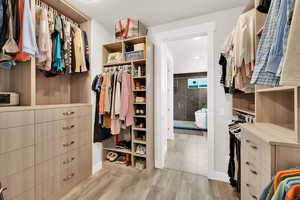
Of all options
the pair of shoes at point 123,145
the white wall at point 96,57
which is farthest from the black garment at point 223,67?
the white wall at point 96,57

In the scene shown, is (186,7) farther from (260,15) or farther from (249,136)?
(249,136)

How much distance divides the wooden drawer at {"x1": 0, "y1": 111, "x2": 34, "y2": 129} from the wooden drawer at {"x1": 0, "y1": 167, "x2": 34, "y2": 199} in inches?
17.1

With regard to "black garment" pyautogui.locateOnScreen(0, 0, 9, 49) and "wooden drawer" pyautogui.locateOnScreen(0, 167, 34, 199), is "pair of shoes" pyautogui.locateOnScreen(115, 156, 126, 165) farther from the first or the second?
"black garment" pyautogui.locateOnScreen(0, 0, 9, 49)

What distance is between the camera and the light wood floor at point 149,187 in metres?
1.57

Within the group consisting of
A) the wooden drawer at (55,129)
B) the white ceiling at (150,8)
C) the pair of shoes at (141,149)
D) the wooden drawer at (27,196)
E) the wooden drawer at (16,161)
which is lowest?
the wooden drawer at (27,196)

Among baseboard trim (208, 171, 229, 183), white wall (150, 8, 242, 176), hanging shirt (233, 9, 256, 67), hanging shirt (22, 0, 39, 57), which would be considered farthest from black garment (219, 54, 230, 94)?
hanging shirt (22, 0, 39, 57)

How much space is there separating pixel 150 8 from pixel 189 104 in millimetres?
4584

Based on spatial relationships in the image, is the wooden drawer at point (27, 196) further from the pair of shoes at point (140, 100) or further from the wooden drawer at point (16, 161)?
the pair of shoes at point (140, 100)

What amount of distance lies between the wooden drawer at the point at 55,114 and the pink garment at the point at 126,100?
0.62 m

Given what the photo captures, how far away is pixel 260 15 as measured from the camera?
42.5 inches

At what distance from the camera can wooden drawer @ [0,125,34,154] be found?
1.05 m

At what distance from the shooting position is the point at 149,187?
1736 mm

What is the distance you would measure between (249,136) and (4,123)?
1962 millimetres

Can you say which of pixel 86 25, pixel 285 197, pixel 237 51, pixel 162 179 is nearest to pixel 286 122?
pixel 237 51
